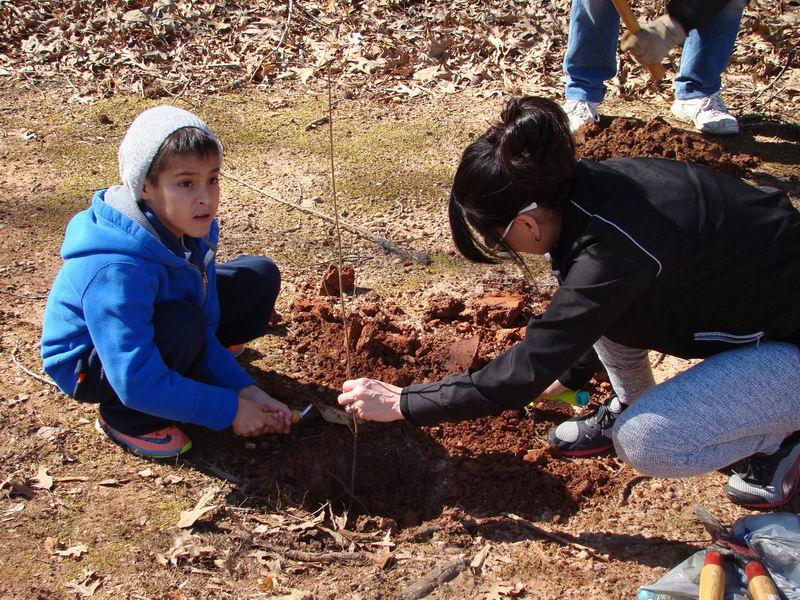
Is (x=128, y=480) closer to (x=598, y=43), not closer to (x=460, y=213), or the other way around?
(x=460, y=213)

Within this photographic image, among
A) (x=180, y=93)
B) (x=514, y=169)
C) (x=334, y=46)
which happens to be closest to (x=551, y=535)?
(x=514, y=169)

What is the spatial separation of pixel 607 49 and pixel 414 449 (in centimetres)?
296

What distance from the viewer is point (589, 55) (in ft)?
15.8

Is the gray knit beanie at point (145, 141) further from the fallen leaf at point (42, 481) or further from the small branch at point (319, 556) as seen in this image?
the small branch at point (319, 556)

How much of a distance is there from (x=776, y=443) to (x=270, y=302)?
1.92 metres

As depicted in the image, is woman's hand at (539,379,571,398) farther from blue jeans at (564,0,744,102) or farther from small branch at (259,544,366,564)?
blue jeans at (564,0,744,102)

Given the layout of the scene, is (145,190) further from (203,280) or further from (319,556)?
(319,556)

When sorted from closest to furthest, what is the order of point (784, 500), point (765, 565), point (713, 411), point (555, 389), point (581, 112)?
1. point (765, 565)
2. point (713, 411)
3. point (784, 500)
4. point (555, 389)
5. point (581, 112)

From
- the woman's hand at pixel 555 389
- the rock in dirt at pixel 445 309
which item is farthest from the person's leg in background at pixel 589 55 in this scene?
Result: the woman's hand at pixel 555 389

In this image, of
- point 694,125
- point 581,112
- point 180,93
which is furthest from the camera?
point 180,93

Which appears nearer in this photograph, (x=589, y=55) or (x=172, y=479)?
(x=172, y=479)

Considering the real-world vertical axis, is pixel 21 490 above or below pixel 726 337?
below

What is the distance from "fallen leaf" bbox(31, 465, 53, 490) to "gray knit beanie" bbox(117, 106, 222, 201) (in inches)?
39.0

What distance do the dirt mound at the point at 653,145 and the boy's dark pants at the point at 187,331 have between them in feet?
7.23
